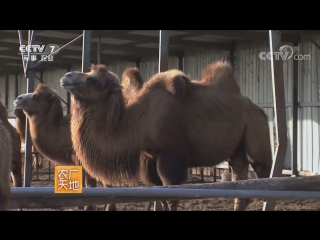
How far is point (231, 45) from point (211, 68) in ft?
20.4

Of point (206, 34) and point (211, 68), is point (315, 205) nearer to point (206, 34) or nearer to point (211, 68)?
point (211, 68)

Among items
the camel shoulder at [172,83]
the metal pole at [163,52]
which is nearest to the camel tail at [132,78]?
the metal pole at [163,52]

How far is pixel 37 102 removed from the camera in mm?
10219

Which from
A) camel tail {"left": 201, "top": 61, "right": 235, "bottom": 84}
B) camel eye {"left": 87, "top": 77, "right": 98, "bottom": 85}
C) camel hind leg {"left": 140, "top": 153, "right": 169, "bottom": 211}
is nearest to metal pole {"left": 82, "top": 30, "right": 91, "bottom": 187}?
camel eye {"left": 87, "top": 77, "right": 98, "bottom": 85}

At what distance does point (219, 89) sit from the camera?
8562 mm

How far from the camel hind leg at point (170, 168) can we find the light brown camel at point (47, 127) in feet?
8.76

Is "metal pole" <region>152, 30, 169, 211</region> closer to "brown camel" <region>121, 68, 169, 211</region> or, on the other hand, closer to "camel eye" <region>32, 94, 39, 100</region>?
"brown camel" <region>121, 68, 169, 211</region>

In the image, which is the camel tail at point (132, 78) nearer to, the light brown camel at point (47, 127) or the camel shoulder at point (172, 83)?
the camel shoulder at point (172, 83)

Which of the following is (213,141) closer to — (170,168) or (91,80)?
(170,168)

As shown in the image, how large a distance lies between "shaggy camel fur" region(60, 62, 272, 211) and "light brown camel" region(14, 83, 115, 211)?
6.98 ft

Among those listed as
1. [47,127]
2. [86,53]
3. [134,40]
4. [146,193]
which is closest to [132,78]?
[86,53]

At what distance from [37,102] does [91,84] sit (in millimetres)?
2535

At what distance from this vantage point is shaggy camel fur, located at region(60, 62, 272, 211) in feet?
25.5
